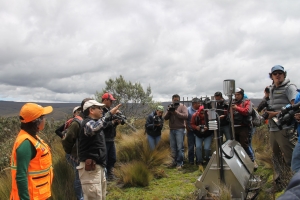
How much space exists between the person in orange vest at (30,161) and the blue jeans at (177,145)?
4.49 meters

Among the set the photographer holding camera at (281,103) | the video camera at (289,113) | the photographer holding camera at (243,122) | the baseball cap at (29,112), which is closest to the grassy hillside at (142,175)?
the photographer holding camera at (281,103)

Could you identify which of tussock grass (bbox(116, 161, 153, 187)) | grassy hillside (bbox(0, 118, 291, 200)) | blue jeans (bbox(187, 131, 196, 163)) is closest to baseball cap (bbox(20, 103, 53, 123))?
grassy hillside (bbox(0, 118, 291, 200))

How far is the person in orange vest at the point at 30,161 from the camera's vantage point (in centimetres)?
245

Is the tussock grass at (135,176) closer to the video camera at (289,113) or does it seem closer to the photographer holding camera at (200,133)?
the photographer holding camera at (200,133)

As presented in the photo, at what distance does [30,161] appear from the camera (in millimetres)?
2578

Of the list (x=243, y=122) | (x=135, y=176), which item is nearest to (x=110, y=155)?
(x=135, y=176)

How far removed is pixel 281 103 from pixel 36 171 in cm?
355

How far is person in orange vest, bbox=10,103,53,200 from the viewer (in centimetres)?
245

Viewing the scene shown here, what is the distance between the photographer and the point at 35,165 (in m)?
2.61

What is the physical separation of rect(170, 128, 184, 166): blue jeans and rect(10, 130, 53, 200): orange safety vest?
453 centimetres

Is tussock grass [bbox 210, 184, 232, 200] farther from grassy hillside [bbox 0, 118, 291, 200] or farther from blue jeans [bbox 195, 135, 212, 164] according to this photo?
blue jeans [bbox 195, 135, 212, 164]

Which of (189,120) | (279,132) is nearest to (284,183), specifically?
(279,132)

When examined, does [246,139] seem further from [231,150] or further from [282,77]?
[282,77]

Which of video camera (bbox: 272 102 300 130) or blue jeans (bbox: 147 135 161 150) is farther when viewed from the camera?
blue jeans (bbox: 147 135 161 150)
